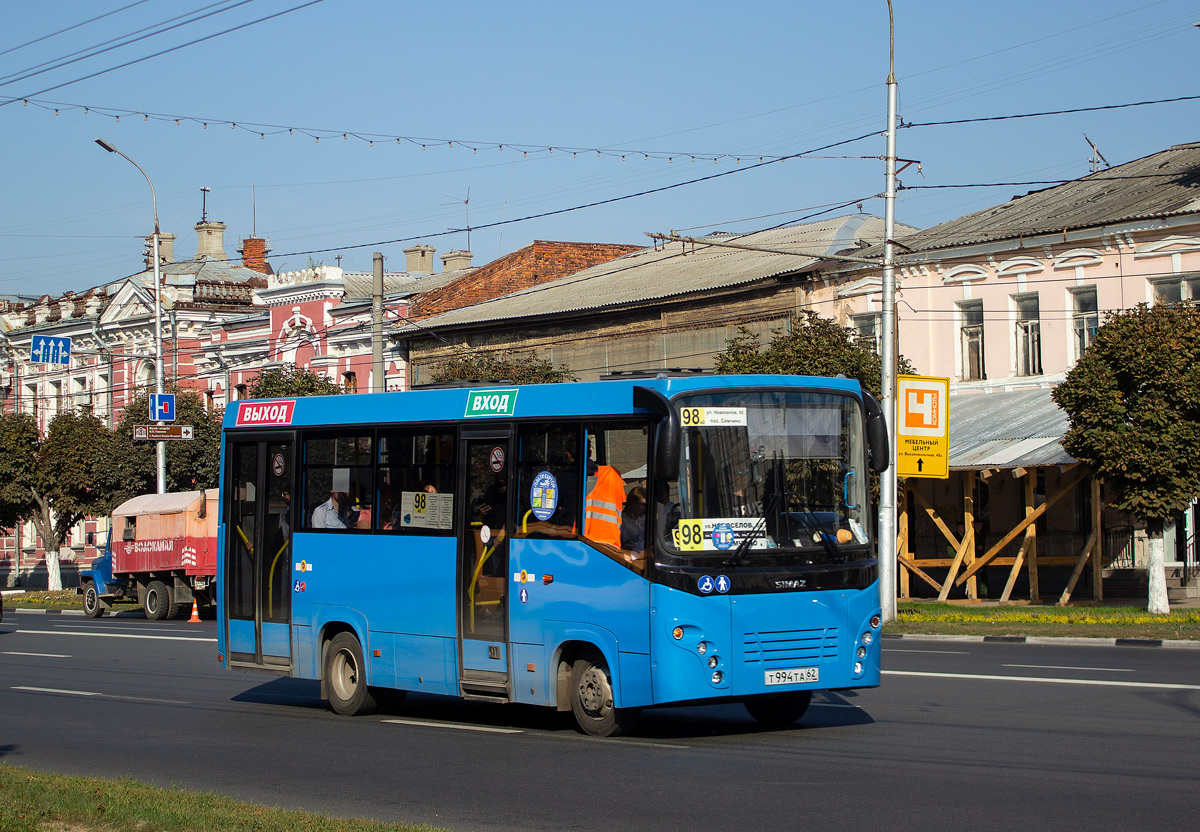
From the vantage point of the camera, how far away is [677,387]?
1105 cm

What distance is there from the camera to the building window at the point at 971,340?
1294 inches

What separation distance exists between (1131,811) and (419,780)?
15.5ft

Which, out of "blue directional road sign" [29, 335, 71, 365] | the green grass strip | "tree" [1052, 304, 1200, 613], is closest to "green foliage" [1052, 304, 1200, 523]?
"tree" [1052, 304, 1200, 613]

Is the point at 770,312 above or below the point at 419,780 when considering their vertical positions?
above

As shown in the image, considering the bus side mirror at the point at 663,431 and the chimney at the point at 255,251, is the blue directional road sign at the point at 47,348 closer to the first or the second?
the chimney at the point at 255,251

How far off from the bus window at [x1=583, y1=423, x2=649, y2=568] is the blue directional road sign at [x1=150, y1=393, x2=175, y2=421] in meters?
28.0

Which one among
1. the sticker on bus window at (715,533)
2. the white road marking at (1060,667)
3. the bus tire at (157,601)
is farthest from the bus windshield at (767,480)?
the bus tire at (157,601)

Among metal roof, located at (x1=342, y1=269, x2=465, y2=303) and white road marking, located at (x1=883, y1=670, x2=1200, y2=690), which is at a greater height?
metal roof, located at (x1=342, y1=269, x2=465, y2=303)

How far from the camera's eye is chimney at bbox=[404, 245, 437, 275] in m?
64.2

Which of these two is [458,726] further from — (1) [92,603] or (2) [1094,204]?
(1) [92,603]

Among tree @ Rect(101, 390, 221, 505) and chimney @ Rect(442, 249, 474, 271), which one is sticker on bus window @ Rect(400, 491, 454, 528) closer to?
tree @ Rect(101, 390, 221, 505)

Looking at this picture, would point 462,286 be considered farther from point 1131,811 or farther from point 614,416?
point 1131,811

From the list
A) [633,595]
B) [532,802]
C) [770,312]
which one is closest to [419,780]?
[532,802]

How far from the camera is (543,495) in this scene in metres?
11.9
